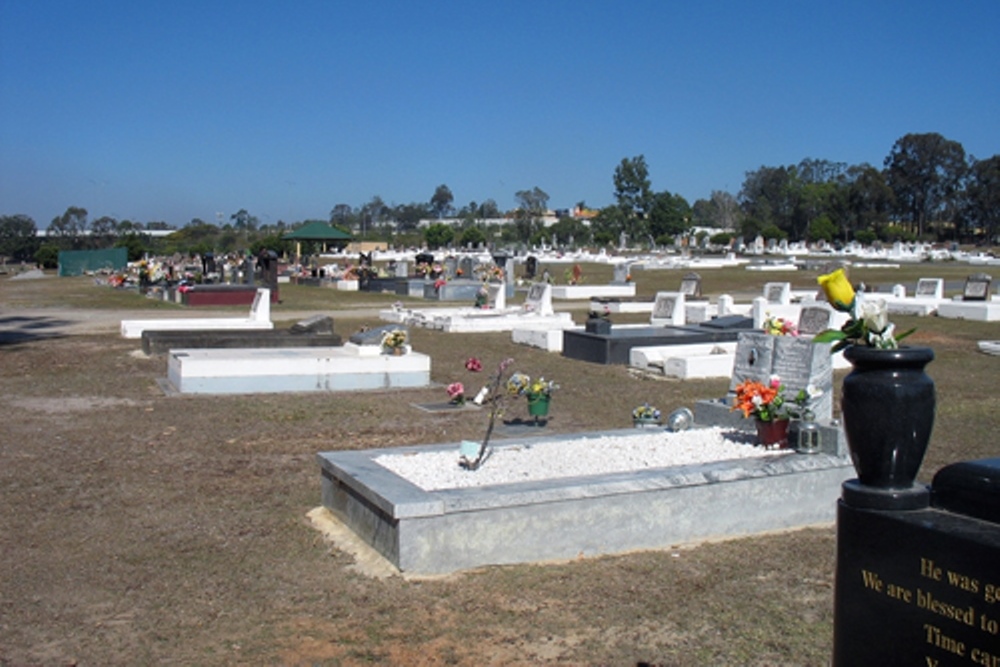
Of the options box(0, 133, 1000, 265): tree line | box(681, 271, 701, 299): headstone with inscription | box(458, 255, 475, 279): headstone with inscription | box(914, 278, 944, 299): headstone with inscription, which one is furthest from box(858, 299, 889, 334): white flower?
box(0, 133, 1000, 265): tree line

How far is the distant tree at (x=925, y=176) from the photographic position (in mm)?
110062

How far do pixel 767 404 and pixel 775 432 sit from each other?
9.4 inches

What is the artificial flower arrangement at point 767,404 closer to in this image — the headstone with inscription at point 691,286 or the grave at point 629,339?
the grave at point 629,339

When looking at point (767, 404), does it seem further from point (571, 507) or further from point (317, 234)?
point (317, 234)

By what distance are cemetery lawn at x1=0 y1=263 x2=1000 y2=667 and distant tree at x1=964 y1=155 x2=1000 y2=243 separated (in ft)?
340

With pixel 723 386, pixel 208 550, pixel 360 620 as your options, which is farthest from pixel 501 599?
pixel 723 386

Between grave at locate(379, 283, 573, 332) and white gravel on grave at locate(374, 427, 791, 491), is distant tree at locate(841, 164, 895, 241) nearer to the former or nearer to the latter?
grave at locate(379, 283, 573, 332)

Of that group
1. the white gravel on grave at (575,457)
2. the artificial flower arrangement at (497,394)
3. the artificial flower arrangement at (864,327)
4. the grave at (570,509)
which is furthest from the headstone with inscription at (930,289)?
the artificial flower arrangement at (864,327)

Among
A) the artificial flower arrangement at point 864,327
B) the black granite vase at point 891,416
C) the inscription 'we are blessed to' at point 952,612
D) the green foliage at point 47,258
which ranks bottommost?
the green foliage at point 47,258

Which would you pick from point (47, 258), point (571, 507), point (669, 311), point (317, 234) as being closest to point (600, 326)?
point (669, 311)

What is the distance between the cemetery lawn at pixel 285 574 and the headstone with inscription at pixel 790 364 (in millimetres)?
1073

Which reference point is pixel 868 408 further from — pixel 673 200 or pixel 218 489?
pixel 673 200

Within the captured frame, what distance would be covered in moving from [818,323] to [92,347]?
1226 centimetres

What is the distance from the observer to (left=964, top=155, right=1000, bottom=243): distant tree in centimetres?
10381
